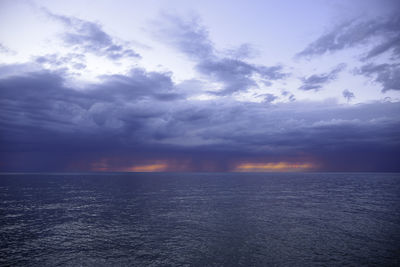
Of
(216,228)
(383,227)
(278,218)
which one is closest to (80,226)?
(216,228)

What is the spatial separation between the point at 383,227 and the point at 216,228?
3154 cm

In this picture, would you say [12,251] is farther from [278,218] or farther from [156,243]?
[278,218]

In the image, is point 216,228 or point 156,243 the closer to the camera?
point 156,243

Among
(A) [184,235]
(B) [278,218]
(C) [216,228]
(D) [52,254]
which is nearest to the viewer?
(D) [52,254]

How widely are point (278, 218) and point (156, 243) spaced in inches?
1149

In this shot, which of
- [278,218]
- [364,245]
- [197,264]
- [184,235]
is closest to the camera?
[197,264]

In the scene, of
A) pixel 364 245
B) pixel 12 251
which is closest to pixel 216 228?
pixel 364 245

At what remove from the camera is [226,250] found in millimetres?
31938

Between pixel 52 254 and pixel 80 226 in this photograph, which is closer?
pixel 52 254

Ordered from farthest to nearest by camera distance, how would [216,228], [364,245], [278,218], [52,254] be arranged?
1. [278,218]
2. [216,228]
3. [364,245]
4. [52,254]

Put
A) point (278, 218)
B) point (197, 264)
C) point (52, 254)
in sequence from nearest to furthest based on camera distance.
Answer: point (197, 264) → point (52, 254) → point (278, 218)

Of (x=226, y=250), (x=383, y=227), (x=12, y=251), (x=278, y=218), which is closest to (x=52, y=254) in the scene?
(x=12, y=251)

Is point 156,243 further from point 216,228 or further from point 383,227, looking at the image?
point 383,227

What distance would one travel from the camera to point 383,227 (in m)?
43.6
